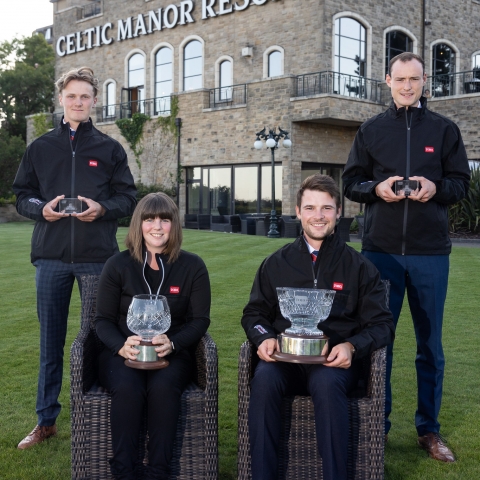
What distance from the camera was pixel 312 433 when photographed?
10.2 ft

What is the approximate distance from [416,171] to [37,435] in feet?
8.93

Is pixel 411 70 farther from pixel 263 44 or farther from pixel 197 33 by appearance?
pixel 197 33

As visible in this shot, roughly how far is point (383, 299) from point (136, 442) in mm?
1419

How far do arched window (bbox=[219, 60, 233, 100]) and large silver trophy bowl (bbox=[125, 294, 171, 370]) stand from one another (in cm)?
2416

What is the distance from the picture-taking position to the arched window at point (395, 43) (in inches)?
1021

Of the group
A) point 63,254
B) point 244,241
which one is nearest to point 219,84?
point 244,241

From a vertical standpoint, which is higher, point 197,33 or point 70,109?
point 197,33

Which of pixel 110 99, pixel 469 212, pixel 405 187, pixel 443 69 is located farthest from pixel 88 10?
pixel 405 187

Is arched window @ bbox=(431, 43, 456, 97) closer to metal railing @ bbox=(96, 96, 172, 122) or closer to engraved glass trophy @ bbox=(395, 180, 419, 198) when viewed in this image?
metal railing @ bbox=(96, 96, 172, 122)

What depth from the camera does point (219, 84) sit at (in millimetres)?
27406

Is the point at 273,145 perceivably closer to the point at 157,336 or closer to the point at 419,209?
the point at 419,209

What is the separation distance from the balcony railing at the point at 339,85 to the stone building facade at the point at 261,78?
42mm

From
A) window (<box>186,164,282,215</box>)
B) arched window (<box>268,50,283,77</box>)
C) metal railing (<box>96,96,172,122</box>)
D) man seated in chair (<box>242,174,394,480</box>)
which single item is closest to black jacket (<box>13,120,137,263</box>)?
man seated in chair (<box>242,174,394,480</box>)

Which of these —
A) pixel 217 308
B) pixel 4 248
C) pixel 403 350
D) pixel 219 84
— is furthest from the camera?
pixel 219 84
